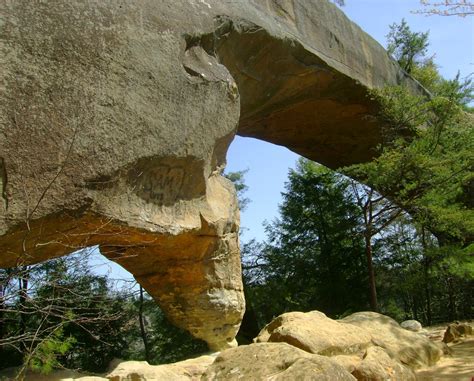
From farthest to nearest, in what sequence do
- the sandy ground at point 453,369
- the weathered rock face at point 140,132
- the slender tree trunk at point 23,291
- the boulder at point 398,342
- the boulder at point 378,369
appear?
the boulder at point 398,342
the sandy ground at point 453,369
the boulder at point 378,369
the weathered rock face at point 140,132
the slender tree trunk at point 23,291

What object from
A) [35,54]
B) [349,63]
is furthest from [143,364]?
[349,63]

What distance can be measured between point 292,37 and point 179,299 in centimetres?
409

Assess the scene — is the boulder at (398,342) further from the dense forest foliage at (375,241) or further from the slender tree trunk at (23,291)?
the slender tree trunk at (23,291)

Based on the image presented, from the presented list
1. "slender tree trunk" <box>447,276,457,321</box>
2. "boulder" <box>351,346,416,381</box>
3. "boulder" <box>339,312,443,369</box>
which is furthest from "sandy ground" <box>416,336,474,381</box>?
"slender tree trunk" <box>447,276,457,321</box>

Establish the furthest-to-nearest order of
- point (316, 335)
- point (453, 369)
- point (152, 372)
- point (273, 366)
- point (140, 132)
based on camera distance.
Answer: point (453, 369) → point (316, 335) → point (152, 372) → point (140, 132) → point (273, 366)

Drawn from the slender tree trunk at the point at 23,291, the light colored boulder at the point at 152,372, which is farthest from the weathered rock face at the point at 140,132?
the light colored boulder at the point at 152,372

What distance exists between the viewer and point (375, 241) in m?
13.1

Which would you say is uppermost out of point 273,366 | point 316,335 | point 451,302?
point 451,302

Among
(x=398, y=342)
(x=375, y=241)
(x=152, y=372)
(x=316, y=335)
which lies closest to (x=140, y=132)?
(x=152, y=372)

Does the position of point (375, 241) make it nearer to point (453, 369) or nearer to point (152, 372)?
point (453, 369)

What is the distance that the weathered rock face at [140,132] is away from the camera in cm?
405

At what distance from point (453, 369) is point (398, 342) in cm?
67

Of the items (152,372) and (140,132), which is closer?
(140,132)

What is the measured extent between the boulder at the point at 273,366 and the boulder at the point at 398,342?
95.9 inches
